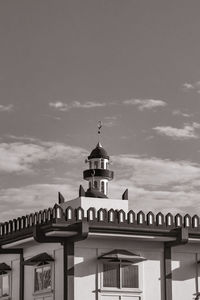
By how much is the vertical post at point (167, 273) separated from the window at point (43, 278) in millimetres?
5128

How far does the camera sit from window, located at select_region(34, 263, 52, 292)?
1304 inches

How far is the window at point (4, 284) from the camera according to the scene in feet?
120

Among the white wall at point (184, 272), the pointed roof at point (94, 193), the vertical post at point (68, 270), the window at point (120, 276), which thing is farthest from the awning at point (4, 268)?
the pointed roof at point (94, 193)

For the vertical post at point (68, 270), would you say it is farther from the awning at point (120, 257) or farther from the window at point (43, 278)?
the window at point (43, 278)

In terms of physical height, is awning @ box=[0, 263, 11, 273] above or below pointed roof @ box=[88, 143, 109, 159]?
below

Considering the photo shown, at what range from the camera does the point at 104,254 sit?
32500mm

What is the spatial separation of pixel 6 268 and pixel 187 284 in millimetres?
8914

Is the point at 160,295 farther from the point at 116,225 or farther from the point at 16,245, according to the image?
the point at 16,245

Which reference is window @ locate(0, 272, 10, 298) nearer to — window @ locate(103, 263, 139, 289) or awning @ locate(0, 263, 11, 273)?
awning @ locate(0, 263, 11, 273)

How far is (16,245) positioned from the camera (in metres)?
35.5

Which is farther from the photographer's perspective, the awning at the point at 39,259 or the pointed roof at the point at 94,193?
the pointed roof at the point at 94,193

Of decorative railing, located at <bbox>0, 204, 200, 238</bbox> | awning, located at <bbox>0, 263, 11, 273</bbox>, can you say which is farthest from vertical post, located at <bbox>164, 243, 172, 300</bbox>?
awning, located at <bbox>0, 263, 11, 273</bbox>

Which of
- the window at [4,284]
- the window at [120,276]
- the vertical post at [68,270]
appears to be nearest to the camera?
the vertical post at [68,270]

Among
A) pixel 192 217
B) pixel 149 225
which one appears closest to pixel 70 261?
pixel 149 225
